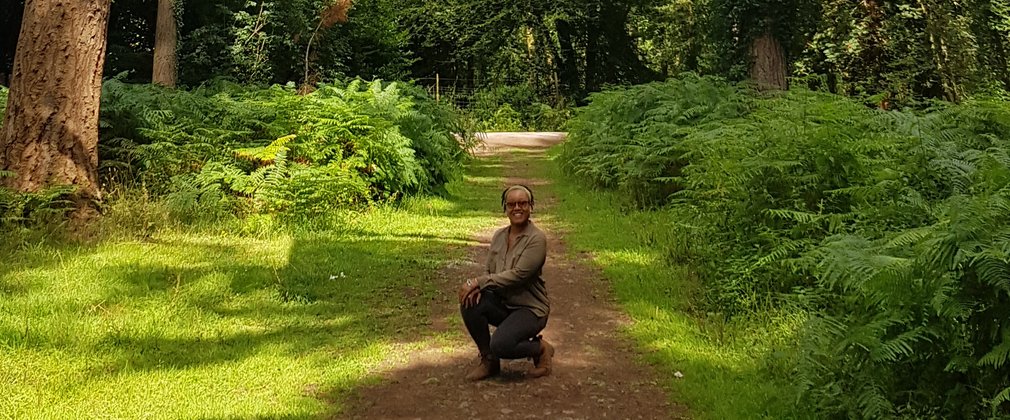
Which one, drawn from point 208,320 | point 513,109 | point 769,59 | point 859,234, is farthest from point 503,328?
point 513,109

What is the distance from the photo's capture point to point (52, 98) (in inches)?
383

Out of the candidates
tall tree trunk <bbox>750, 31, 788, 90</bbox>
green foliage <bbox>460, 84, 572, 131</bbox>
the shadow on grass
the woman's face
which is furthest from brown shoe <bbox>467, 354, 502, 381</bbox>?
green foliage <bbox>460, 84, 572, 131</bbox>

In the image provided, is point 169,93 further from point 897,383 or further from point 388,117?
point 897,383

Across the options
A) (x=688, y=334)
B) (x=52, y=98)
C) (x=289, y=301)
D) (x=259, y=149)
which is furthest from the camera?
(x=259, y=149)

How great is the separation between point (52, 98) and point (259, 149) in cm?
251

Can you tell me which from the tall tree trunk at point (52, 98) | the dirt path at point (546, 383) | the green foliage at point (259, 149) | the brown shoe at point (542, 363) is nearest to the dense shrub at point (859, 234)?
the dirt path at point (546, 383)

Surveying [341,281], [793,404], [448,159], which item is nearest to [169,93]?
[448,159]

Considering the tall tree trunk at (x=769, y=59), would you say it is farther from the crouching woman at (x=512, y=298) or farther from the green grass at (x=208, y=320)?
the crouching woman at (x=512, y=298)

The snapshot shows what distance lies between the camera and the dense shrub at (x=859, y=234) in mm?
4047

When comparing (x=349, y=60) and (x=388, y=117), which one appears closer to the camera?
(x=388, y=117)

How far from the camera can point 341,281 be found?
28.1 feet

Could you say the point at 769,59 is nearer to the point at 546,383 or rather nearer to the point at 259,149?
the point at 259,149

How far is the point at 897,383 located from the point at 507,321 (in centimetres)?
239

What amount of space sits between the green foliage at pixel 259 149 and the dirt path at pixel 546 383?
13.1 feet
